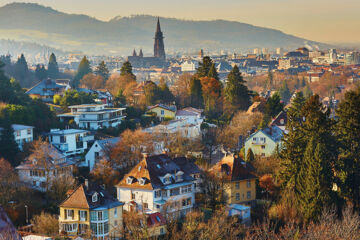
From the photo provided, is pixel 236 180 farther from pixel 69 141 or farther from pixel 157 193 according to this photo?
pixel 69 141

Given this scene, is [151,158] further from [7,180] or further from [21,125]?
[21,125]

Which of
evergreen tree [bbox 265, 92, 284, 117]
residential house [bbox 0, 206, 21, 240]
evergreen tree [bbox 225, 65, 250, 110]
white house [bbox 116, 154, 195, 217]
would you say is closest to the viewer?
residential house [bbox 0, 206, 21, 240]

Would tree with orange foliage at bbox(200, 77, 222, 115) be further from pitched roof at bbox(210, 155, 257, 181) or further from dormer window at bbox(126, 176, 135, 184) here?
dormer window at bbox(126, 176, 135, 184)

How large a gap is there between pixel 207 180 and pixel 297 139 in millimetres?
5072

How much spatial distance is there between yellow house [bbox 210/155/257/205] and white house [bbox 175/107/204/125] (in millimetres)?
12207

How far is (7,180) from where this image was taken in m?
30.1

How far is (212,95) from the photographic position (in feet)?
163

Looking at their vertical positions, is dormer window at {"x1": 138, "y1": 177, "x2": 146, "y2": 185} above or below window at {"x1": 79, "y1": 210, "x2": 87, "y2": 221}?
above

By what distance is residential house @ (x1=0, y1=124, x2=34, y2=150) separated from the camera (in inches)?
1438

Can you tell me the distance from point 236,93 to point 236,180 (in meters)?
19.0

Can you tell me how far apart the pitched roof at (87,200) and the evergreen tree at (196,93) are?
78.0 feet

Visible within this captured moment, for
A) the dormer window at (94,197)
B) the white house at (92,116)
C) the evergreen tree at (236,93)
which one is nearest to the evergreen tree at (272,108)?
the evergreen tree at (236,93)

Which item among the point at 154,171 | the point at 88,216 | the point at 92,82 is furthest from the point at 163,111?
the point at 88,216

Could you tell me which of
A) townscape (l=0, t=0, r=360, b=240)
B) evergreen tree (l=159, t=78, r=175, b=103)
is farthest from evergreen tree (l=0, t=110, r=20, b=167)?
evergreen tree (l=159, t=78, r=175, b=103)
